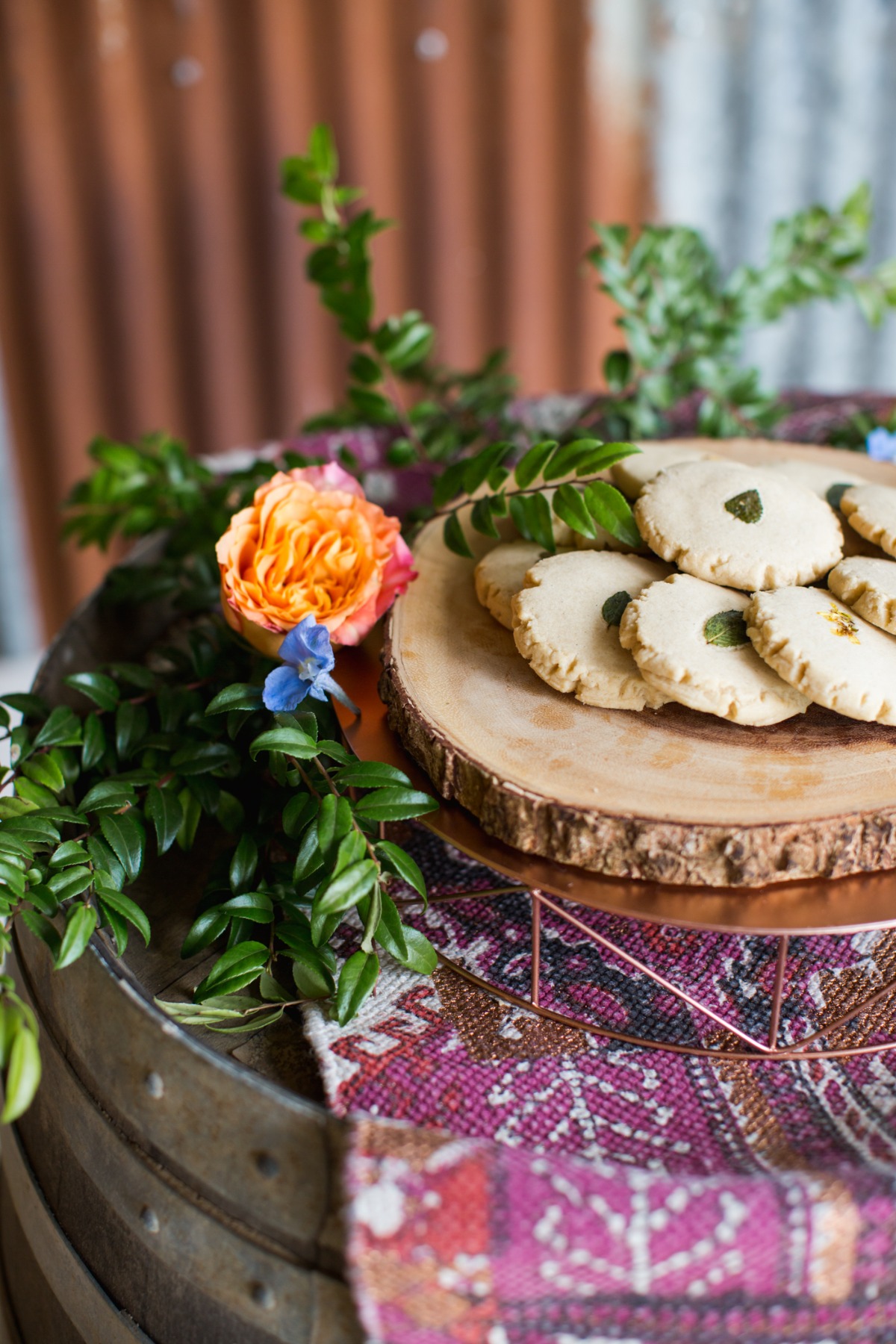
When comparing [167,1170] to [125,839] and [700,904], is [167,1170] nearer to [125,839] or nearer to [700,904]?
[125,839]

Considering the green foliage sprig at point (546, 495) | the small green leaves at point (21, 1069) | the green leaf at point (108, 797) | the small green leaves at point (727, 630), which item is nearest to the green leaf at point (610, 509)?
the green foliage sprig at point (546, 495)

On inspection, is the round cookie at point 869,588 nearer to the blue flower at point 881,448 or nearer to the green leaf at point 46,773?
the blue flower at point 881,448

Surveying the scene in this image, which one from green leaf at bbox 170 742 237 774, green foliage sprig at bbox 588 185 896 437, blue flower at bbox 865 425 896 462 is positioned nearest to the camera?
green leaf at bbox 170 742 237 774

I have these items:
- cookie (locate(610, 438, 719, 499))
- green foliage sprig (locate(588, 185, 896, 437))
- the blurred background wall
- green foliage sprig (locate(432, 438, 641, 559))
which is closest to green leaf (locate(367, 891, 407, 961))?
green foliage sprig (locate(432, 438, 641, 559))

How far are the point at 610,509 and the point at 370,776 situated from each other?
0.29m

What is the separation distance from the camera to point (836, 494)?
0.93 meters

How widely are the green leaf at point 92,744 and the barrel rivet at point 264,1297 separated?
0.46m

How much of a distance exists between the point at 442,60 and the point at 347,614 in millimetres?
1558

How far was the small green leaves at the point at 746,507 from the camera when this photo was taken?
0.83 metres

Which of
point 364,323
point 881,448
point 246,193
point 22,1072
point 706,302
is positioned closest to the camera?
point 22,1072

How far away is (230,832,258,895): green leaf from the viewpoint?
33.1 inches

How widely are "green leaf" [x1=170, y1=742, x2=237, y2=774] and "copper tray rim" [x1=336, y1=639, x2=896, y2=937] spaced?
0.24 metres

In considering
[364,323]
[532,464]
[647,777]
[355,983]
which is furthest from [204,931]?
[364,323]

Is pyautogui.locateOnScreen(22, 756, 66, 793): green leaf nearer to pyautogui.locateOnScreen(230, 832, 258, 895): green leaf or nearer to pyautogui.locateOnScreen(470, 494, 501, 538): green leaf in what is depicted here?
pyautogui.locateOnScreen(230, 832, 258, 895): green leaf
